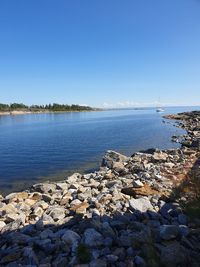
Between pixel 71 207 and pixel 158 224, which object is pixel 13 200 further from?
pixel 158 224

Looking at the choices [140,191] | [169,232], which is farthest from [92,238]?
[140,191]

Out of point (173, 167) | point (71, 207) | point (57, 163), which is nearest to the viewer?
point (71, 207)

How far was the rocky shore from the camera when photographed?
6574 mm

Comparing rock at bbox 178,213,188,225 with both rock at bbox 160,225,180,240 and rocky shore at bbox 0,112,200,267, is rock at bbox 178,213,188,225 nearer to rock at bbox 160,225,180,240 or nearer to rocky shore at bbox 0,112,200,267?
rocky shore at bbox 0,112,200,267

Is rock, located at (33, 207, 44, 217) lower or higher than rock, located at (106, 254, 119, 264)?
lower

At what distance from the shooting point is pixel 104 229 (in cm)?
785

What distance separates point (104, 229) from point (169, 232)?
174 cm

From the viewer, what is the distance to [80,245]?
23.4 ft

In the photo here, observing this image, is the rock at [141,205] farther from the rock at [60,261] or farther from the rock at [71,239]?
the rock at [60,261]

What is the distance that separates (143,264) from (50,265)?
2121 mm

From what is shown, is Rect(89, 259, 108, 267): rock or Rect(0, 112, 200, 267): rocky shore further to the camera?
Rect(0, 112, 200, 267): rocky shore

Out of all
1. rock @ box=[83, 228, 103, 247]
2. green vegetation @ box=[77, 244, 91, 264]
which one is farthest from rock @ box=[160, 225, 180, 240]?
green vegetation @ box=[77, 244, 91, 264]

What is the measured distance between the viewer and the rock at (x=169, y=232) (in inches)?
282

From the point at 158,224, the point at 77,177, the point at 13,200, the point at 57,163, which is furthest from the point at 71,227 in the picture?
the point at 57,163
